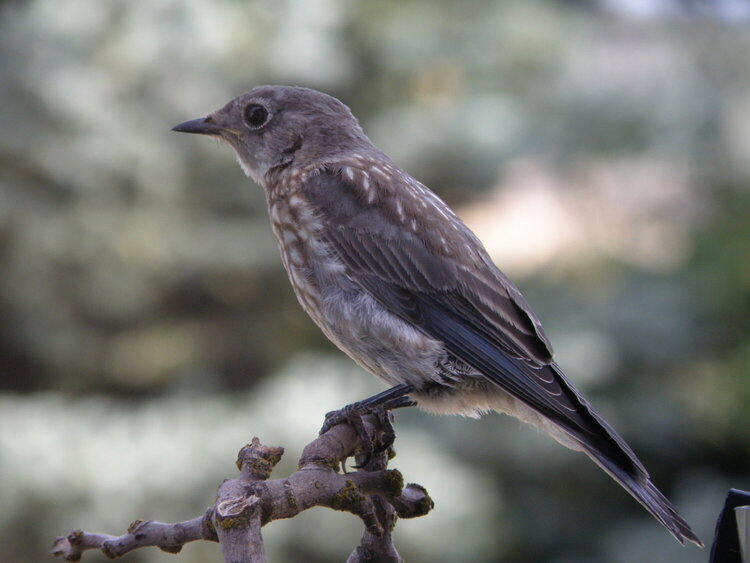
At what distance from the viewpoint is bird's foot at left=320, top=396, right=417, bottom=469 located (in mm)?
2418

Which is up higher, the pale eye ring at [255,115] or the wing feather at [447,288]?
the pale eye ring at [255,115]

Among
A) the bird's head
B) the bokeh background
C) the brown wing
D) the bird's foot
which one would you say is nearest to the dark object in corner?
the brown wing

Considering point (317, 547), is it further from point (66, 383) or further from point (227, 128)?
point (227, 128)

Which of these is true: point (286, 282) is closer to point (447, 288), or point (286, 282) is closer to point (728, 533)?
point (447, 288)

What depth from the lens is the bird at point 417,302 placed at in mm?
2678

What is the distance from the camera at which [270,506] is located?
1728 millimetres

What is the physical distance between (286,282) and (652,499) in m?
4.72

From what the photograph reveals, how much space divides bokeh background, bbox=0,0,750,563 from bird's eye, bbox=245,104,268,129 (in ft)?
7.94

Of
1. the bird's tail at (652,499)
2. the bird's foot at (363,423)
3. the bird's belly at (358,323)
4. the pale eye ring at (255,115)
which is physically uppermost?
the pale eye ring at (255,115)

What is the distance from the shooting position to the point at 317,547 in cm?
591

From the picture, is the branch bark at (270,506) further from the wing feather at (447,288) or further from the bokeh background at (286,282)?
the bokeh background at (286,282)

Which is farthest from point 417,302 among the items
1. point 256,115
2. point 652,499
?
point 256,115

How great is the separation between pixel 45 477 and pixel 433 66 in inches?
147

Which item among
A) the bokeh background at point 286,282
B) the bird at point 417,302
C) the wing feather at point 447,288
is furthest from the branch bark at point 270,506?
the bokeh background at point 286,282
